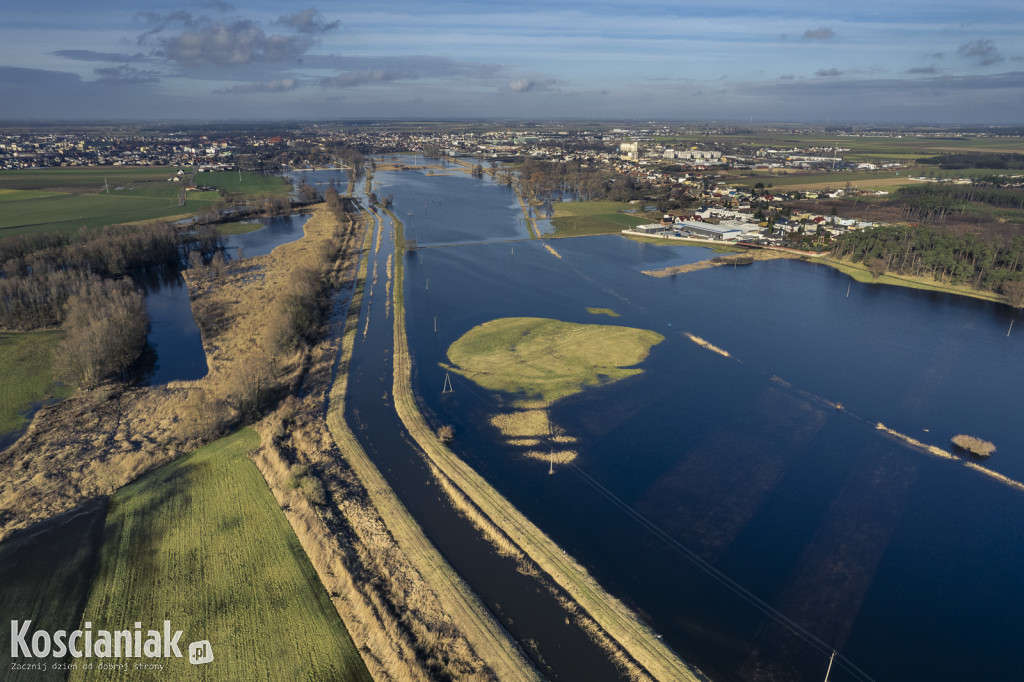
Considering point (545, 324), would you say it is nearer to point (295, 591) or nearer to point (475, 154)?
point (295, 591)

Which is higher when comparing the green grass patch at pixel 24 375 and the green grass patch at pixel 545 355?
the green grass patch at pixel 24 375

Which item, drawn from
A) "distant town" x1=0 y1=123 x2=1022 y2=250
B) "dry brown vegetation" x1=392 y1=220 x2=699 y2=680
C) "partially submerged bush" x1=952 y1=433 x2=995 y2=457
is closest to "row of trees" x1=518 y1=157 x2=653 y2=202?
"distant town" x1=0 y1=123 x2=1022 y2=250

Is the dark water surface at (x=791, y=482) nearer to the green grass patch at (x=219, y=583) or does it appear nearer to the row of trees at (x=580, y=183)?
the green grass patch at (x=219, y=583)

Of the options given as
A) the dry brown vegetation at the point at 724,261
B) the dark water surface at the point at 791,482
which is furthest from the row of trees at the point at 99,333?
the dry brown vegetation at the point at 724,261

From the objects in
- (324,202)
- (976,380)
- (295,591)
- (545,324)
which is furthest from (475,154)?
(295,591)

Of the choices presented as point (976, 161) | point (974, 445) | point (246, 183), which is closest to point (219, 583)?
point (974, 445)

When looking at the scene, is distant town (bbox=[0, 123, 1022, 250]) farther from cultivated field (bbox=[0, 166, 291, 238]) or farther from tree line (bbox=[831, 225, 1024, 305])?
cultivated field (bbox=[0, 166, 291, 238])
